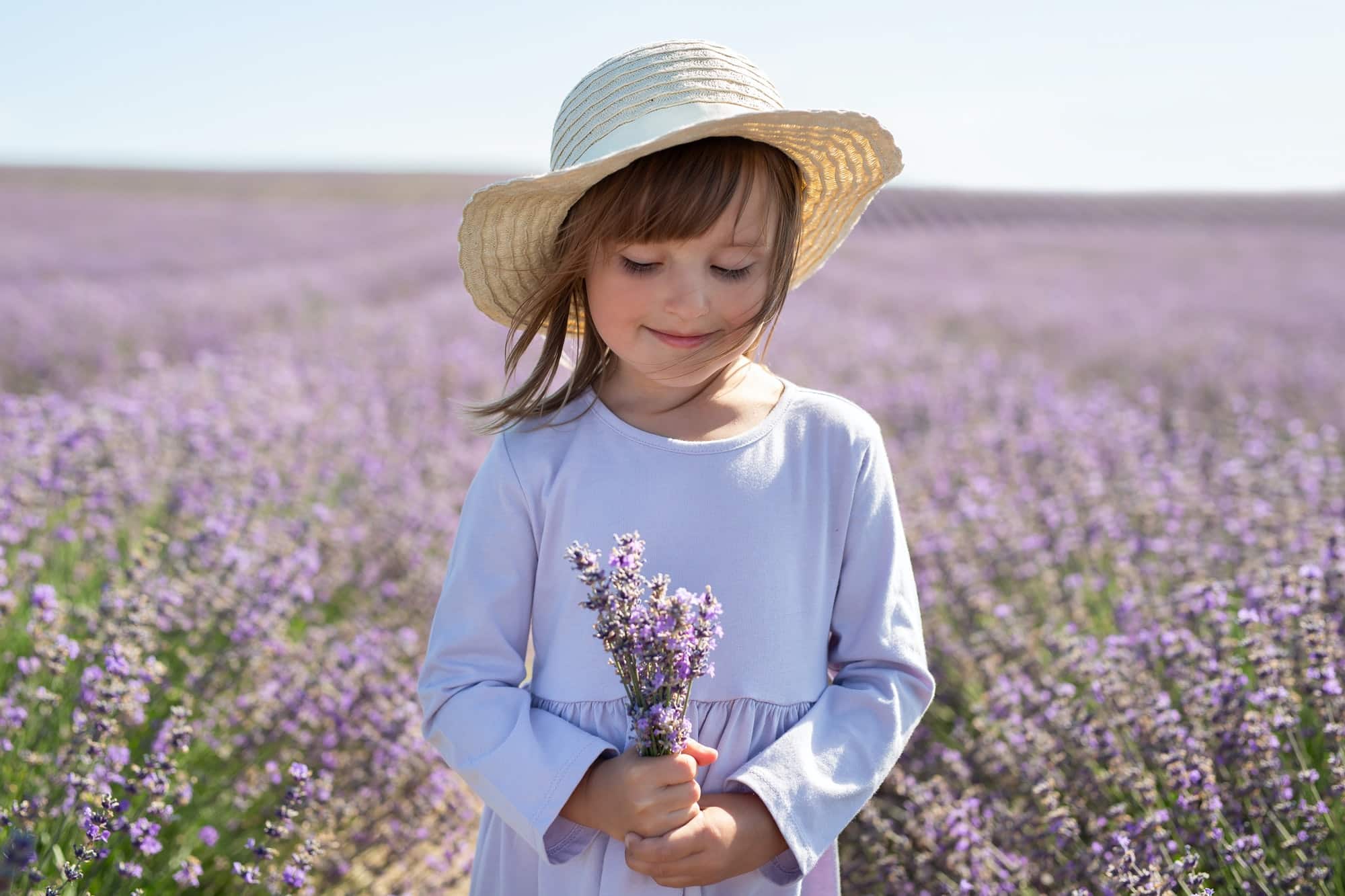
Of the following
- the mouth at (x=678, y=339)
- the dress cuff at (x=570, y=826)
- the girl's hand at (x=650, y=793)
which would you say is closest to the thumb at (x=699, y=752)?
the girl's hand at (x=650, y=793)

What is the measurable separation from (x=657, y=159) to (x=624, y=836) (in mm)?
834

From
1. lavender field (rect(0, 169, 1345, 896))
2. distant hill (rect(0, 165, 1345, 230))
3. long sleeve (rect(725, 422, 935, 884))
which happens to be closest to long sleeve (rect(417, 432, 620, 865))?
long sleeve (rect(725, 422, 935, 884))

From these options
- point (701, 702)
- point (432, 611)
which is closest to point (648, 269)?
point (701, 702)

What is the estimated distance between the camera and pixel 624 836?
1221 millimetres

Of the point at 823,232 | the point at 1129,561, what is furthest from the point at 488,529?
the point at 1129,561

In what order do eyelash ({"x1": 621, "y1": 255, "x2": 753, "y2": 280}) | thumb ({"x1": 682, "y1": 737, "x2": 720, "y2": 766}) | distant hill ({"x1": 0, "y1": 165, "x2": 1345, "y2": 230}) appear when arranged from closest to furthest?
1. thumb ({"x1": 682, "y1": 737, "x2": 720, "y2": 766})
2. eyelash ({"x1": 621, "y1": 255, "x2": 753, "y2": 280})
3. distant hill ({"x1": 0, "y1": 165, "x2": 1345, "y2": 230})

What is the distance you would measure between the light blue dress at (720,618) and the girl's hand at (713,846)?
0.04 m

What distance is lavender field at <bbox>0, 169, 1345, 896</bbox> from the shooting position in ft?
5.65

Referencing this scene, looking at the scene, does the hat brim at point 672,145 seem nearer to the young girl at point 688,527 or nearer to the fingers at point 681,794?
the young girl at point 688,527

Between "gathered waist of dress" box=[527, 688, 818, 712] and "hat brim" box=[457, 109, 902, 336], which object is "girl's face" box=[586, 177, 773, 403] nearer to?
"hat brim" box=[457, 109, 902, 336]

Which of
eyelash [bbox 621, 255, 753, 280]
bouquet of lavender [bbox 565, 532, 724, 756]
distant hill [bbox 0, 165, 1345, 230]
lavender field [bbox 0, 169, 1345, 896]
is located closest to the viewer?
bouquet of lavender [bbox 565, 532, 724, 756]

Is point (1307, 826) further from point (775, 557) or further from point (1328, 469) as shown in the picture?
point (1328, 469)

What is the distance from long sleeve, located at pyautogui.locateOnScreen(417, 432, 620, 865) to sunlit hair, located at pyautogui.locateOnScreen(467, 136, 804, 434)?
4.7 inches

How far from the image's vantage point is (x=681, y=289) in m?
1.30
